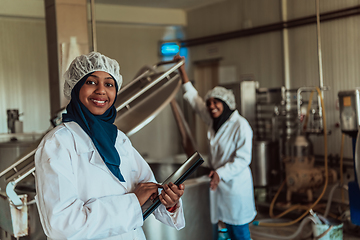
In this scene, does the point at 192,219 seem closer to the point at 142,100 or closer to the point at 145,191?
the point at 142,100

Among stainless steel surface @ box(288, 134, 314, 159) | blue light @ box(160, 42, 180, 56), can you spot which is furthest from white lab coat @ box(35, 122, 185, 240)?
blue light @ box(160, 42, 180, 56)

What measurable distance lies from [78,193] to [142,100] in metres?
1.73

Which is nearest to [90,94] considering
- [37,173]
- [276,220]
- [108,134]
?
[108,134]

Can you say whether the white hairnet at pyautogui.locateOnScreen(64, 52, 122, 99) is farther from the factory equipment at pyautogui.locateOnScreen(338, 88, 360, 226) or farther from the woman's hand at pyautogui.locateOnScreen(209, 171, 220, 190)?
the factory equipment at pyautogui.locateOnScreen(338, 88, 360, 226)

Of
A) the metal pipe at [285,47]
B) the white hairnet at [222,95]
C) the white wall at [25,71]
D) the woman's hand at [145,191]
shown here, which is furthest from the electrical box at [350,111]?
the white wall at [25,71]

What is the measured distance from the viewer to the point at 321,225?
356 cm

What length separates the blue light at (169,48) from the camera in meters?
7.62

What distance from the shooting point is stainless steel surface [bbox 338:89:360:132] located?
11.7ft

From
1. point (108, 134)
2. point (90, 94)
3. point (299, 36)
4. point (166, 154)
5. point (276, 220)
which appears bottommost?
point (276, 220)

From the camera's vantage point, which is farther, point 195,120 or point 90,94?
point 195,120

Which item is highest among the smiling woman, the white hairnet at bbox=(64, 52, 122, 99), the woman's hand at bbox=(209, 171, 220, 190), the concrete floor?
the white hairnet at bbox=(64, 52, 122, 99)

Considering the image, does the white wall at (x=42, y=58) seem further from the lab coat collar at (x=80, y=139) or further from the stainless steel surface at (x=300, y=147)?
the lab coat collar at (x=80, y=139)

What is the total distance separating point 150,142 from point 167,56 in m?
1.79

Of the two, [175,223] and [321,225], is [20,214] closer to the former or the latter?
[175,223]
